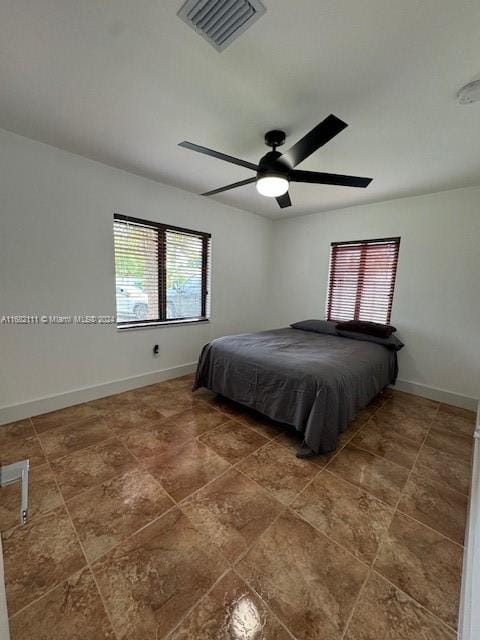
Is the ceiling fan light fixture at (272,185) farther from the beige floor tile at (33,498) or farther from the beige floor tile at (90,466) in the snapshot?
the beige floor tile at (33,498)

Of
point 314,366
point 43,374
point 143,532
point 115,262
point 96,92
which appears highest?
point 96,92

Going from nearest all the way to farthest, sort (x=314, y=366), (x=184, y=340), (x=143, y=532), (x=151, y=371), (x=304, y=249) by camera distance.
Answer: (x=143, y=532)
(x=314, y=366)
(x=151, y=371)
(x=184, y=340)
(x=304, y=249)

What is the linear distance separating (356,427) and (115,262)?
3.03 m

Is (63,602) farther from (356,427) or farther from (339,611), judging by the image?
(356,427)

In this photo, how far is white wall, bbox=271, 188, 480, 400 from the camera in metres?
2.88

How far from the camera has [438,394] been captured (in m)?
3.10

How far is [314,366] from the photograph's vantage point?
2.16 metres

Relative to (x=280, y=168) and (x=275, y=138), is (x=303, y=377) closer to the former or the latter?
(x=280, y=168)

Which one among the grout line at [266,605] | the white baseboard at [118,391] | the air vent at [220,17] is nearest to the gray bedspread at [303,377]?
the white baseboard at [118,391]

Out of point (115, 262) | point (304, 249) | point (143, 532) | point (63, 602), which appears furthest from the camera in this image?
point (304, 249)

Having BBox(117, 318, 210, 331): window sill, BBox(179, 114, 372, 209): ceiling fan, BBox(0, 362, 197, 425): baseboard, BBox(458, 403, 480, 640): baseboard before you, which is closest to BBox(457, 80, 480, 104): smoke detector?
BBox(179, 114, 372, 209): ceiling fan

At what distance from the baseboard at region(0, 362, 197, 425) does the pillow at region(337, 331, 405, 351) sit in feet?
7.53

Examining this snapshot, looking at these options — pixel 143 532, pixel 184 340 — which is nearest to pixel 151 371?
pixel 184 340

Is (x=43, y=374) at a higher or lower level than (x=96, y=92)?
lower
